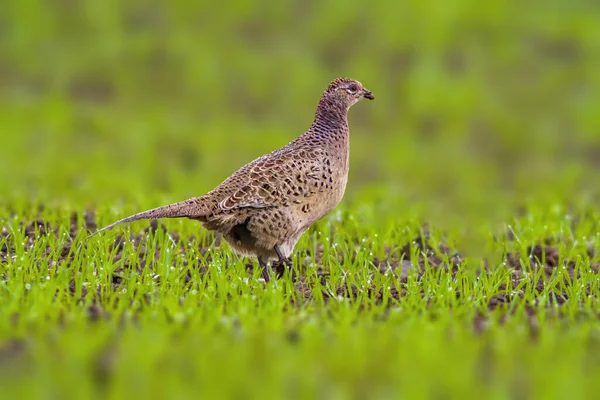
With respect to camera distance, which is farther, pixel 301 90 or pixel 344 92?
pixel 301 90

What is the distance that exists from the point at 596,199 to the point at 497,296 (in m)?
6.17

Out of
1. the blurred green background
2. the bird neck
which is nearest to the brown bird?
the bird neck

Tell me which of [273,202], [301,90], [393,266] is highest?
[301,90]

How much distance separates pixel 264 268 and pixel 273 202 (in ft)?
1.64

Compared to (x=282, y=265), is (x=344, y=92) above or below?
above

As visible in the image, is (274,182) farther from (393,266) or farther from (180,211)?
(393,266)

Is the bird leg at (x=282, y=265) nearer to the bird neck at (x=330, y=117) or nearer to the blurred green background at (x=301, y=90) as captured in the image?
the bird neck at (x=330, y=117)

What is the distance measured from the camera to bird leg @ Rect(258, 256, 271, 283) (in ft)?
A: 25.6

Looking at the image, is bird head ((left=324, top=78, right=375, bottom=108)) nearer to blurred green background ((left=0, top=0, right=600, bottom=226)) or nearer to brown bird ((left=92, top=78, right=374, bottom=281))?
brown bird ((left=92, top=78, right=374, bottom=281))

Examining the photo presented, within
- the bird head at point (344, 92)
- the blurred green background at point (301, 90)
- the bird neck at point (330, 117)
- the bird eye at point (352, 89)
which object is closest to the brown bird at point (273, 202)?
the bird neck at point (330, 117)

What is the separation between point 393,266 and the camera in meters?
8.38

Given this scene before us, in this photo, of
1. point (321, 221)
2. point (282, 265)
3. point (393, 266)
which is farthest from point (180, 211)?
point (321, 221)

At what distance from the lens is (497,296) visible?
7.21 m

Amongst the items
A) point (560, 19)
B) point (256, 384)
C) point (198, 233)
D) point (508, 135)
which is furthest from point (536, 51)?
point (256, 384)
